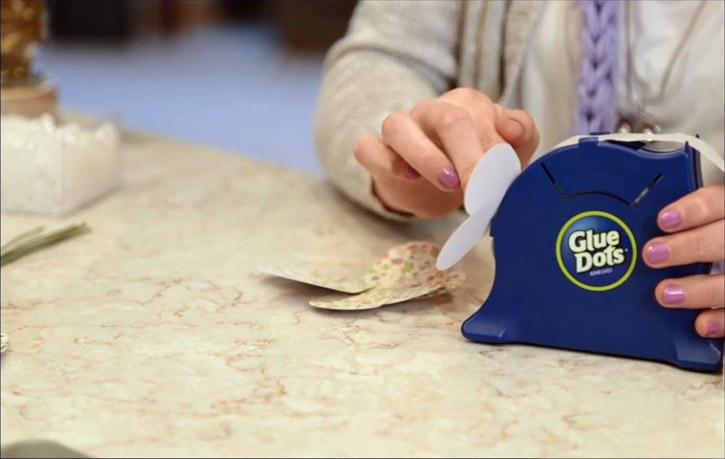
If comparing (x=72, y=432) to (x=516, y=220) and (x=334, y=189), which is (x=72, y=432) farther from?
(x=334, y=189)

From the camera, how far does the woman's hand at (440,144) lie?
0.79 m

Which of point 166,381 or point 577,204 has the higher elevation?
point 577,204

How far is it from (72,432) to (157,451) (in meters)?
0.06

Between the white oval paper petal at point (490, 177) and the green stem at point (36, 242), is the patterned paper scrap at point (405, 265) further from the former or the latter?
the green stem at point (36, 242)

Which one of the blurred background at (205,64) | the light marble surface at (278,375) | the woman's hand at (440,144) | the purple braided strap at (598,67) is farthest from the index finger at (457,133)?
the blurred background at (205,64)

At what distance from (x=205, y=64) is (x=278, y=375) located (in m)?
3.98

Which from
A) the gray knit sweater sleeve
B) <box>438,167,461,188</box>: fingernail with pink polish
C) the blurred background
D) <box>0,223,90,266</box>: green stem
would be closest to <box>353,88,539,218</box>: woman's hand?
<box>438,167,461,188</box>: fingernail with pink polish

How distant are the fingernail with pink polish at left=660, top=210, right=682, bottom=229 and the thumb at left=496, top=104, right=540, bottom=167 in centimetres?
17

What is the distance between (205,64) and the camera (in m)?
4.53

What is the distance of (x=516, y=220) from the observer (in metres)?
0.74

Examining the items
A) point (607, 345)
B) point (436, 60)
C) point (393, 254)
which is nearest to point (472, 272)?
point (393, 254)

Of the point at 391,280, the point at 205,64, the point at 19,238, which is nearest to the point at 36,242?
the point at 19,238

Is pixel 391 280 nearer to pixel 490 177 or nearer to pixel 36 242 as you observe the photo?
pixel 490 177

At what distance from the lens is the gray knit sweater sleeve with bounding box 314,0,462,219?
1.06 meters
